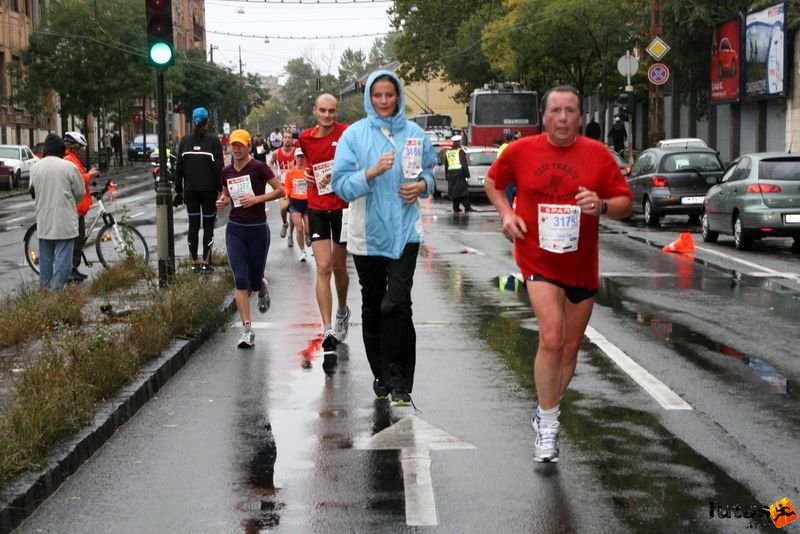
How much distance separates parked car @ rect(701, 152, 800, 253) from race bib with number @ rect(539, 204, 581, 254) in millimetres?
13904

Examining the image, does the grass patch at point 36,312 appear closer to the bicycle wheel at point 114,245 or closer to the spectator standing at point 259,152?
the bicycle wheel at point 114,245

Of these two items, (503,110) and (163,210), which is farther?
(503,110)

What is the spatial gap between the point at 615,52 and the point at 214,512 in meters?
45.6

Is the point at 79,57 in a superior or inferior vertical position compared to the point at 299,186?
superior

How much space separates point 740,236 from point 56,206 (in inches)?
435

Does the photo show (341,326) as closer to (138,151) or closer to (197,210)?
(197,210)

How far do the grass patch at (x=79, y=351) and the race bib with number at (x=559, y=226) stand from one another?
2743mm

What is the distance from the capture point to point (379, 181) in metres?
8.01

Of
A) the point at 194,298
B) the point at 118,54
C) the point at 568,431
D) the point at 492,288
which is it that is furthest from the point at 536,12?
the point at 568,431

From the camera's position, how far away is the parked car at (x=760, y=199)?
64.9 ft

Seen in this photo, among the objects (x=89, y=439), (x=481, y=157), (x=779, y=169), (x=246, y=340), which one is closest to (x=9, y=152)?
(x=481, y=157)

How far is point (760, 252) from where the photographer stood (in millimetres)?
20234

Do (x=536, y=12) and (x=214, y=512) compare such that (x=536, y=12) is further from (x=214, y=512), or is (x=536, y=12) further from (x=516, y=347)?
(x=214, y=512)

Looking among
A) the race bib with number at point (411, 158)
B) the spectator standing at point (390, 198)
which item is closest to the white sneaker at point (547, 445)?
the spectator standing at point (390, 198)
